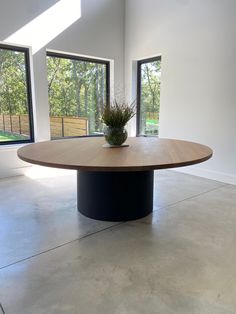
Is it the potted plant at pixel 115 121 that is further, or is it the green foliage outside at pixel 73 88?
the green foliage outside at pixel 73 88

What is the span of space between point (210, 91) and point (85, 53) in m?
2.23

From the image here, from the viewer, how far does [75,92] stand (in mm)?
4621

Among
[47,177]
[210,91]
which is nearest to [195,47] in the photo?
[210,91]

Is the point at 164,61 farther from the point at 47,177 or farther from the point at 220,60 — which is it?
the point at 47,177

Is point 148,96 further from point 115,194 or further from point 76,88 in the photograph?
point 115,194

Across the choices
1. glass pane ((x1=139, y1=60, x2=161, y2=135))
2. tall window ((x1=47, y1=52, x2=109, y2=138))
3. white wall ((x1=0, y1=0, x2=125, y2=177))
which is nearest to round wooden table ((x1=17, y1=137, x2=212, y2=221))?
white wall ((x1=0, y1=0, x2=125, y2=177))

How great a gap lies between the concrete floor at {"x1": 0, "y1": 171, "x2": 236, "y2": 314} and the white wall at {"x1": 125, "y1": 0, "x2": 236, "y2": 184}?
1.17 metres

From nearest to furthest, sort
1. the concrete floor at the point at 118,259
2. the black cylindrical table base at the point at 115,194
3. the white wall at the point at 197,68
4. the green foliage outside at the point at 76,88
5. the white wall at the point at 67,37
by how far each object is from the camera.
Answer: the concrete floor at the point at 118,259 < the black cylindrical table base at the point at 115,194 < the white wall at the point at 197,68 < the white wall at the point at 67,37 < the green foliage outside at the point at 76,88

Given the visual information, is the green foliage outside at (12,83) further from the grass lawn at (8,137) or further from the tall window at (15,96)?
the grass lawn at (8,137)

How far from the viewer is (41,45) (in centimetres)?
392

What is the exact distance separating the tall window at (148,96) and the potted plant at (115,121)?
89.6 inches

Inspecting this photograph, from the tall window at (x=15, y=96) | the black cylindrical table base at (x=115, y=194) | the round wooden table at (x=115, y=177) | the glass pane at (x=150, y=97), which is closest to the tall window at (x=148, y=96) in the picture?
the glass pane at (x=150, y=97)

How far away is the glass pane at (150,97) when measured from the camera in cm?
461

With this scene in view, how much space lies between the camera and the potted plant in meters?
2.42
